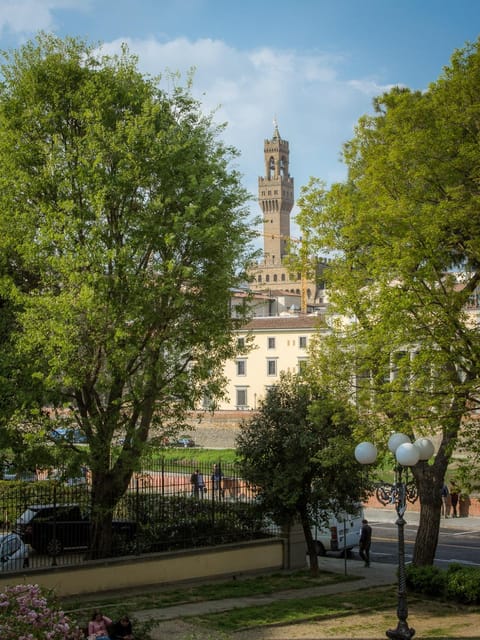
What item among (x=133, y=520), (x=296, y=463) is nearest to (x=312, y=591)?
(x=296, y=463)

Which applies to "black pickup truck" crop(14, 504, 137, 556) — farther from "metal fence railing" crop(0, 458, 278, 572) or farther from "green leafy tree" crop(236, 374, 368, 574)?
"green leafy tree" crop(236, 374, 368, 574)

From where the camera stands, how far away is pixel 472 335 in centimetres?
1786

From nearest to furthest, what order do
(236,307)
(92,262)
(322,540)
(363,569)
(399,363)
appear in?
(399,363) → (92,262) → (236,307) → (363,569) → (322,540)

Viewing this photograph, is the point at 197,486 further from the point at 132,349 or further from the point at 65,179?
the point at 65,179

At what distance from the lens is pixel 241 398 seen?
260ft

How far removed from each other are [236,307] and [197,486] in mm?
5105

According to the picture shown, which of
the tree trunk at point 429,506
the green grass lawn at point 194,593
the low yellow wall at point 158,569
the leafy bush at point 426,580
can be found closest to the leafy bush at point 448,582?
the leafy bush at point 426,580

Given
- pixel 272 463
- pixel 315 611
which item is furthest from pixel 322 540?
pixel 315 611

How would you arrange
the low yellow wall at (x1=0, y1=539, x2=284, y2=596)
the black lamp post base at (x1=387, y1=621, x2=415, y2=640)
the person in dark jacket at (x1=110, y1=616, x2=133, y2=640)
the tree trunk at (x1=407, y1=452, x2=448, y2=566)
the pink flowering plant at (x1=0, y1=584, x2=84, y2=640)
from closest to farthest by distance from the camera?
1. the pink flowering plant at (x1=0, y1=584, x2=84, y2=640)
2. the black lamp post base at (x1=387, y1=621, x2=415, y2=640)
3. the person in dark jacket at (x1=110, y1=616, x2=133, y2=640)
4. the low yellow wall at (x1=0, y1=539, x2=284, y2=596)
5. the tree trunk at (x1=407, y1=452, x2=448, y2=566)

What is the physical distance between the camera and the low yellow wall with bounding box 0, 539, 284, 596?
1881cm

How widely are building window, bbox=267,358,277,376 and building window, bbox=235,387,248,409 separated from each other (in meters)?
3.54

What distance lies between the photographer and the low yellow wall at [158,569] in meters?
18.8

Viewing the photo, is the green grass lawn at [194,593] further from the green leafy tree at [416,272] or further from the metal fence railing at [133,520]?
the green leafy tree at [416,272]

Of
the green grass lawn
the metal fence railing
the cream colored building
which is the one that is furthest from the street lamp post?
the cream colored building
